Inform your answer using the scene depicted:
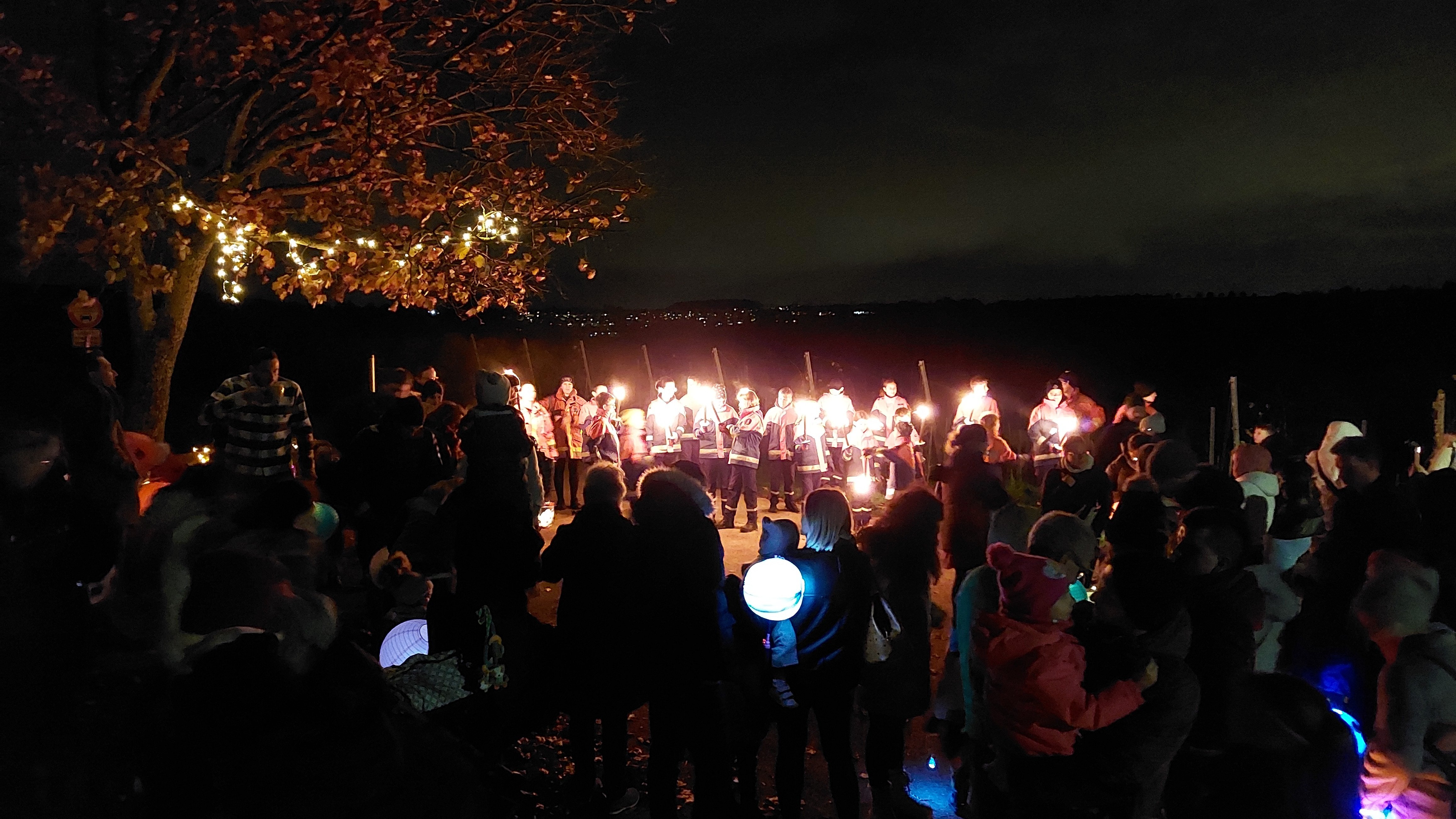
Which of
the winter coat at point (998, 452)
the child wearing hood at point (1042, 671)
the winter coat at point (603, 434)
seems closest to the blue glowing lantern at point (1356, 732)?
the child wearing hood at point (1042, 671)

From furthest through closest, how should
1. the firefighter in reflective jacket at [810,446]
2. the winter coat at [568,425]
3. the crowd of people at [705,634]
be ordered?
1. the winter coat at [568,425]
2. the firefighter in reflective jacket at [810,446]
3. the crowd of people at [705,634]

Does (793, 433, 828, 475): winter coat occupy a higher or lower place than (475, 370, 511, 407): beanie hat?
lower

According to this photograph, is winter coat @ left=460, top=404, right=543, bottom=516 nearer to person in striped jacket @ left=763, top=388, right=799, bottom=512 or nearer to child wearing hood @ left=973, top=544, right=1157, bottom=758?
child wearing hood @ left=973, top=544, right=1157, bottom=758

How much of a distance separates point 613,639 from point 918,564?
1.51m

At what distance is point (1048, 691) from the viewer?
8.95 feet

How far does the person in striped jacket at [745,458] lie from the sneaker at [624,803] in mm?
7694

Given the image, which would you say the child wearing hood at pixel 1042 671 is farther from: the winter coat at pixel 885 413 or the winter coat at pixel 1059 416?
the winter coat at pixel 1059 416

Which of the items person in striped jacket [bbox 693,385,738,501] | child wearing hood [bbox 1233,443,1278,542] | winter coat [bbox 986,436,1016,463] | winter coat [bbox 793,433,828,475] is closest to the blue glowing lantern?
child wearing hood [bbox 1233,443,1278,542]

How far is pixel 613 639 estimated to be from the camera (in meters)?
4.01

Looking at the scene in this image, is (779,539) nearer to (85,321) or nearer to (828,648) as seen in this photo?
(828,648)

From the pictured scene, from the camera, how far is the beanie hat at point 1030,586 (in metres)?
2.76

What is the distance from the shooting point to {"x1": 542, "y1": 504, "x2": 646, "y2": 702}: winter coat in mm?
3990

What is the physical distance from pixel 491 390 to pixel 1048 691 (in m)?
4.20

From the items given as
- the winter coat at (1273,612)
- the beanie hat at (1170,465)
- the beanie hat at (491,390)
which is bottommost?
the winter coat at (1273,612)
